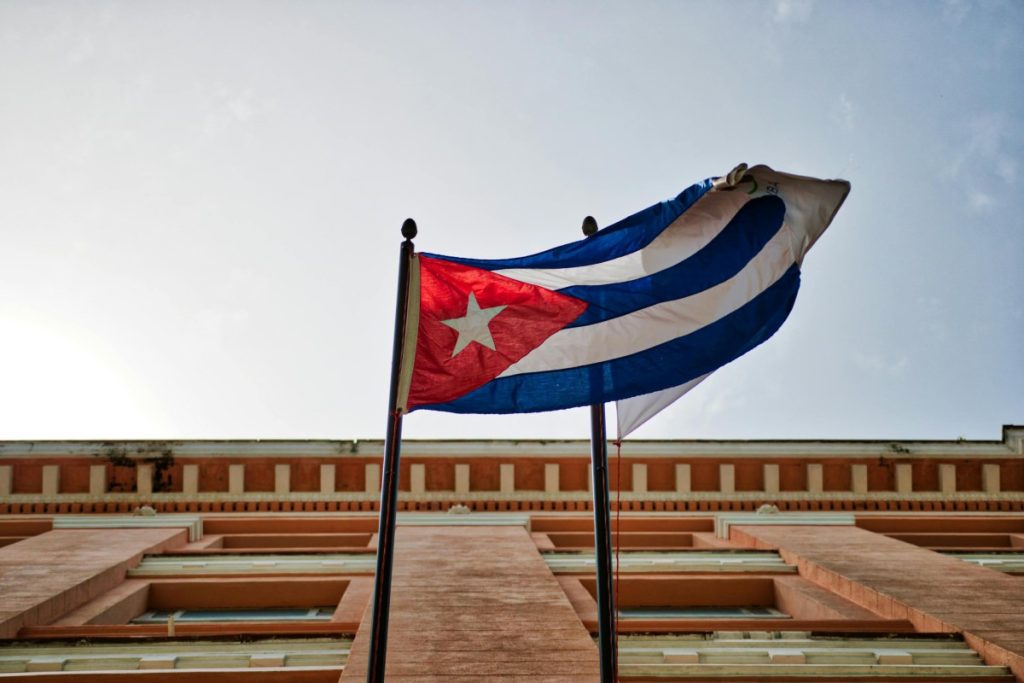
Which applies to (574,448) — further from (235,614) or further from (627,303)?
(627,303)

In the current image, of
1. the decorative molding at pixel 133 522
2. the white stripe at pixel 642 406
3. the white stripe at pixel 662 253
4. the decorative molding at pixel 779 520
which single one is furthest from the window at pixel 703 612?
the decorative molding at pixel 133 522

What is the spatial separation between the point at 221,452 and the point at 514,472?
256 inches

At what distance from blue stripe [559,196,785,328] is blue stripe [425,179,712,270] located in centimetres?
30

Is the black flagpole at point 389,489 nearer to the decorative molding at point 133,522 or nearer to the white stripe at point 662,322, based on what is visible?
the white stripe at point 662,322

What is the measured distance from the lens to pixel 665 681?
703cm

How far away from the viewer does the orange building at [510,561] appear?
7.54 m

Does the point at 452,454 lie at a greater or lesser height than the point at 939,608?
greater

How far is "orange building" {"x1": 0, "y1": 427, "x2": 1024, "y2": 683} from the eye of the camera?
7.54m

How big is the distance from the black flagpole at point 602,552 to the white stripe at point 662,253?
120cm

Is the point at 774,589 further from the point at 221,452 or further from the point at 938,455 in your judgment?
the point at 221,452

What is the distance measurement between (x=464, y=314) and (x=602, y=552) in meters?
2.33

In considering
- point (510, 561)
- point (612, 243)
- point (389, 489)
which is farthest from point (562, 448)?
point (389, 489)

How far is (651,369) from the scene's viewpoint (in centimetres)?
671

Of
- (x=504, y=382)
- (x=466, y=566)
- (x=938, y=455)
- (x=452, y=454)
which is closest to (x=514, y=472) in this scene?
(x=452, y=454)
